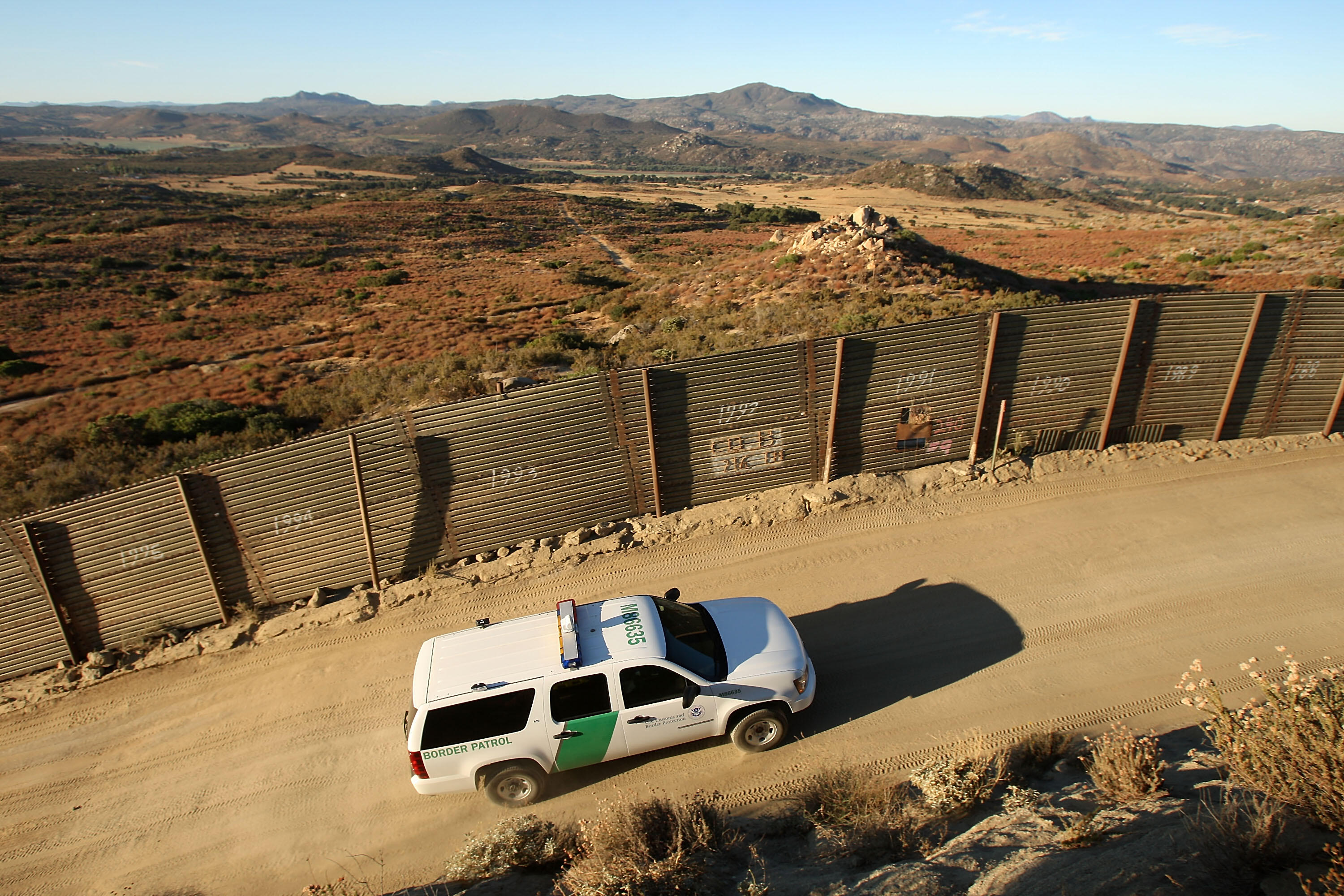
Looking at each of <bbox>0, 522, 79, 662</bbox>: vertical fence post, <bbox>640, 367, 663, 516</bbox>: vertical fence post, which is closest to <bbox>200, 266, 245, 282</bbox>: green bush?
<bbox>0, 522, 79, 662</bbox>: vertical fence post

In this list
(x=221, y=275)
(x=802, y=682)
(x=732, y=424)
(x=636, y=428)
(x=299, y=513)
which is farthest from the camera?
(x=221, y=275)

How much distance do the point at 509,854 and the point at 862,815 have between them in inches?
113

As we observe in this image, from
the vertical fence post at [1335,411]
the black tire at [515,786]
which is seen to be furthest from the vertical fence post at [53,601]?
the vertical fence post at [1335,411]

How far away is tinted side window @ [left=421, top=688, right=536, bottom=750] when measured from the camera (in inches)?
228

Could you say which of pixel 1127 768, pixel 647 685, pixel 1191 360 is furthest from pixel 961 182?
pixel 647 685

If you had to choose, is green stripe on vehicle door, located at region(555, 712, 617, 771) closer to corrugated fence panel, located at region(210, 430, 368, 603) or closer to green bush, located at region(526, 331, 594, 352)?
corrugated fence panel, located at region(210, 430, 368, 603)

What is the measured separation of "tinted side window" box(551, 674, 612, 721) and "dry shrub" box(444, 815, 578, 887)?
950 millimetres

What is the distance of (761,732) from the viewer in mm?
6520

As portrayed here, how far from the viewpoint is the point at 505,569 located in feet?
31.8

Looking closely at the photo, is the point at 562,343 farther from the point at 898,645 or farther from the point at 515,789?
the point at 515,789

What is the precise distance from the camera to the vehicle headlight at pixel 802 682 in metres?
6.36

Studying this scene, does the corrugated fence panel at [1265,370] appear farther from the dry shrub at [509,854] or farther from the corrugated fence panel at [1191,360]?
the dry shrub at [509,854]

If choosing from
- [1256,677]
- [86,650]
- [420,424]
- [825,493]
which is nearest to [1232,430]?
[825,493]

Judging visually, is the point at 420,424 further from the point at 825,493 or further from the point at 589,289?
the point at 589,289
